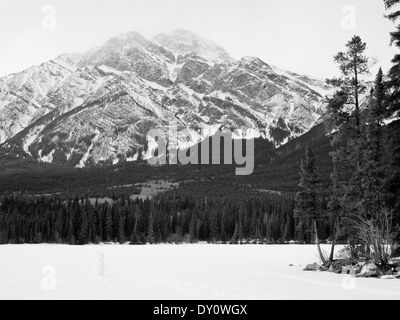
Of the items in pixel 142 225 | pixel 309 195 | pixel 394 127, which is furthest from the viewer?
pixel 142 225

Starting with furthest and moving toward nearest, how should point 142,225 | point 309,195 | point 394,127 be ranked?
point 142,225 < point 309,195 < point 394,127

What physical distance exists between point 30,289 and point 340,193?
25070 millimetres

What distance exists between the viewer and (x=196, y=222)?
155625 mm

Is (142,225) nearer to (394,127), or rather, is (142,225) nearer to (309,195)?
(309,195)

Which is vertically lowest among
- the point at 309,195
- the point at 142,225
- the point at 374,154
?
the point at 142,225

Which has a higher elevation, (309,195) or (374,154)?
(374,154)

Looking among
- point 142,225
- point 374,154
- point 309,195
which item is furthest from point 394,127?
point 142,225

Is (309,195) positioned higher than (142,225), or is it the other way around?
(309,195)

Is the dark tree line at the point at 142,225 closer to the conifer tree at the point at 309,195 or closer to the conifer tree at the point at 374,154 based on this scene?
the conifer tree at the point at 309,195

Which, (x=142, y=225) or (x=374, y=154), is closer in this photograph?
(x=374, y=154)

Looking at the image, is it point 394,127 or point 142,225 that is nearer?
point 394,127

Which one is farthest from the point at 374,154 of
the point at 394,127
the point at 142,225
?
the point at 142,225
